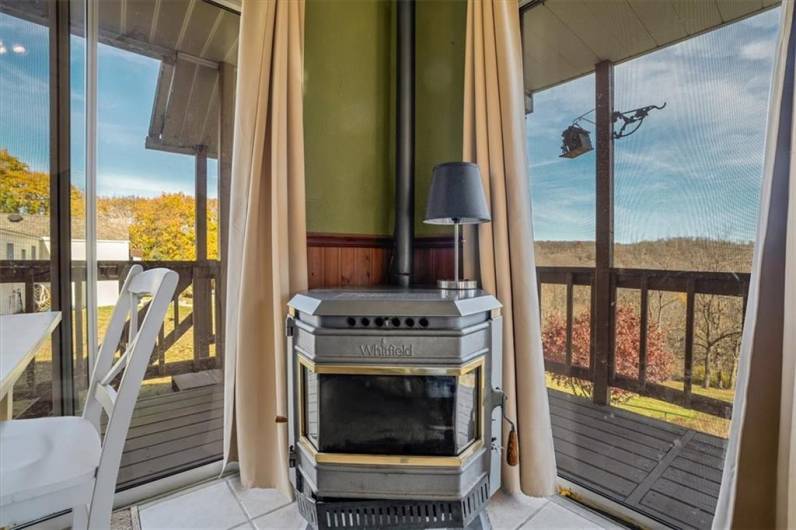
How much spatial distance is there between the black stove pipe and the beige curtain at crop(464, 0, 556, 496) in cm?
37

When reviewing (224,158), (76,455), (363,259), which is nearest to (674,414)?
(363,259)

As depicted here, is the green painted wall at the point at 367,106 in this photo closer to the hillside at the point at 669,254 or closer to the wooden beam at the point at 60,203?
the hillside at the point at 669,254

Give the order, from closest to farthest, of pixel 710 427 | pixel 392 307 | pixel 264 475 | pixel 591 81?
pixel 392 307 → pixel 710 427 → pixel 591 81 → pixel 264 475

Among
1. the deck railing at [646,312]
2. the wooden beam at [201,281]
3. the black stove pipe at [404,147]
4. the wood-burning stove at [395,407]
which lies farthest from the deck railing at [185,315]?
the deck railing at [646,312]

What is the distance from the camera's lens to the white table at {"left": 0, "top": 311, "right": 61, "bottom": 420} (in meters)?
0.85

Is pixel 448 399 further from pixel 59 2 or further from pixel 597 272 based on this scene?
pixel 59 2

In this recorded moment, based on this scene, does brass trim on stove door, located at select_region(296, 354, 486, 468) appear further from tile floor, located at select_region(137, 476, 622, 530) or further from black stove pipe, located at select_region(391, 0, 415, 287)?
black stove pipe, located at select_region(391, 0, 415, 287)

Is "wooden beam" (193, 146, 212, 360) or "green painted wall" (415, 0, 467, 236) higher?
"green painted wall" (415, 0, 467, 236)

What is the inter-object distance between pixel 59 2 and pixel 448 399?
76.7 inches

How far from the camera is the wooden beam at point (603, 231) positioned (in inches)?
63.1

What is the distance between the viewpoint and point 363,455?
135 cm

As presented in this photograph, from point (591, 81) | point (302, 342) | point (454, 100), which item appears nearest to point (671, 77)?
point (591, 81)

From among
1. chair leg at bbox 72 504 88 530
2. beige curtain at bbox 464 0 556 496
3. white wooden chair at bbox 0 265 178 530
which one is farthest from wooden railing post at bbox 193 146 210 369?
beige curtain at bbox 464 0 556 496

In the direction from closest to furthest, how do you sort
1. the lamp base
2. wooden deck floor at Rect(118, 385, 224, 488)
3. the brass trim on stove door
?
the brass trim on stove door, the lamp base, wooden deck floor at Rect(118, 385, 224, 488)
